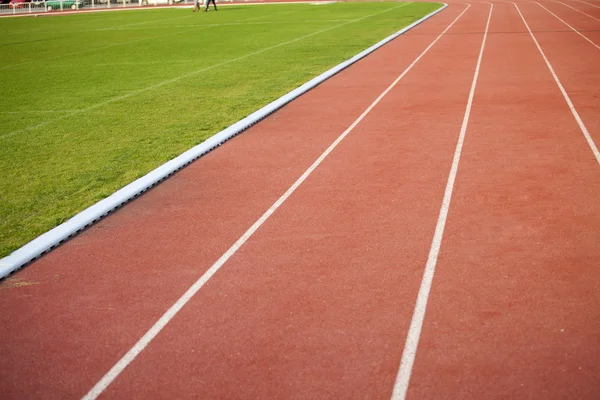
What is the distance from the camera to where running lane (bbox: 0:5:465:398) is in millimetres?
4781

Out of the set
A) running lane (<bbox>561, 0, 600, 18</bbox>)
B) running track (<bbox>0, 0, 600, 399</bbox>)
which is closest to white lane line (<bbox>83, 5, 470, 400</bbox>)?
running track (<bbox>0, 0, 600, 399</bbox>)

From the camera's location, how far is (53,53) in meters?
23.8

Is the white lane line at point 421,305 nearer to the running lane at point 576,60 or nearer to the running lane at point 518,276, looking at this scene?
the running lane at point 518,276

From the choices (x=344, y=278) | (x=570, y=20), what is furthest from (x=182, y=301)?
(x=570, y=20)

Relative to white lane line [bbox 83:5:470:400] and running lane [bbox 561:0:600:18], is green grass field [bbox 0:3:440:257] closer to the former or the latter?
white lane line [bbox 83:5:470:400]

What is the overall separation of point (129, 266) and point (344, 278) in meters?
1.92

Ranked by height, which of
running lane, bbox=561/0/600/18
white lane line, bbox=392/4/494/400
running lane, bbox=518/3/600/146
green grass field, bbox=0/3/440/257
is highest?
running lane, bbox=561/0/600/18

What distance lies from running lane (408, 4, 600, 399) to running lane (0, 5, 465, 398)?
2072 mm

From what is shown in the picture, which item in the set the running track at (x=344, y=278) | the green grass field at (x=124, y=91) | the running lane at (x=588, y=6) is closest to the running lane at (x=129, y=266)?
the running track at (x=344, y=278)

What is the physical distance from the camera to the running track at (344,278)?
449cm

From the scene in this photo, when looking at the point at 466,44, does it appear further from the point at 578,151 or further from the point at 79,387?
the point at 79,387

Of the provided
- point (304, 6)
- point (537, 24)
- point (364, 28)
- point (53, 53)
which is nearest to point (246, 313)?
point (53, 53)

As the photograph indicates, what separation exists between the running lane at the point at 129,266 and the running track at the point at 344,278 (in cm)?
2

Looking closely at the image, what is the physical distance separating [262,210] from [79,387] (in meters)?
3.33
